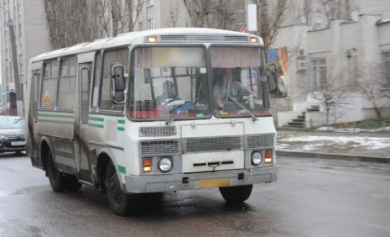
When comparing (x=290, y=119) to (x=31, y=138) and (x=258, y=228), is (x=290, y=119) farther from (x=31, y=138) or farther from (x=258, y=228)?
(x=258, y=228)

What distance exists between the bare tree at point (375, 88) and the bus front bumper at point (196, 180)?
18.0 metres

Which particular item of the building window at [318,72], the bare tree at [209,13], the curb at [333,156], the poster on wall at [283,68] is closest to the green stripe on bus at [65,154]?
the curb at [333,156]

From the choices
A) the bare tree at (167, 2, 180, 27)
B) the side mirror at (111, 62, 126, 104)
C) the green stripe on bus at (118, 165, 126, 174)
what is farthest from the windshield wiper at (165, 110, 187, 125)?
the bare tree at (167, 2, 180, 27)

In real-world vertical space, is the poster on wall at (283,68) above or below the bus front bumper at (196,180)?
above

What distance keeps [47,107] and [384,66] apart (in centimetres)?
1896

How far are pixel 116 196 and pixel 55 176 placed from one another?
293cm

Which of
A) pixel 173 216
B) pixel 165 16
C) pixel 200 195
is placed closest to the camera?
pixel 173 216

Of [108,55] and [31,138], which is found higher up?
[108,55]

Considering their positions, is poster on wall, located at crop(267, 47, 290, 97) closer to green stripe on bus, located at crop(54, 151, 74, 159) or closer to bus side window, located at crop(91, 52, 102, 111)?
green stripe on bus, located at crop(54, 151, 74, 159)

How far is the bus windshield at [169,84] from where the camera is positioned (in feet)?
25.2

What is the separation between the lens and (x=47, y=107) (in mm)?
10812

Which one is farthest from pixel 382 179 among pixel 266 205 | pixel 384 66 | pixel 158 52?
pixel 384 66

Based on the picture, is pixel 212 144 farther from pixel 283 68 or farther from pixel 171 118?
pixel 283 68

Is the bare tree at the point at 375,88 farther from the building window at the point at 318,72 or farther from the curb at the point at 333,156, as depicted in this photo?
the curb at the point at 333,156
